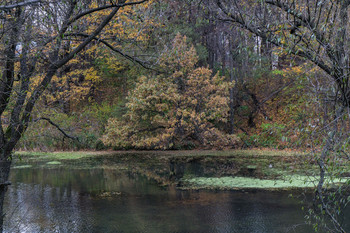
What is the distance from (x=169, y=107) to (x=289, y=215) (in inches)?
370

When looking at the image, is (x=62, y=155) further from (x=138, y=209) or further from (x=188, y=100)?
(x=138, y=209)

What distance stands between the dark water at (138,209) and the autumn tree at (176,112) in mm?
5093

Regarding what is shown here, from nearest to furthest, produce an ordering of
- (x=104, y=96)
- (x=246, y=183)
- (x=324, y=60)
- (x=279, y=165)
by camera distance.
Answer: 1. (x=324, y=60)
2. (x=246, y=183)
3. (x=279, y=165)
4. (x=104, y=96)

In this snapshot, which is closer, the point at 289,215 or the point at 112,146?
the point at 289,215

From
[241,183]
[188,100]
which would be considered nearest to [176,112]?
[188,100]

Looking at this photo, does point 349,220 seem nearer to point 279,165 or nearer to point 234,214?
point 234,214

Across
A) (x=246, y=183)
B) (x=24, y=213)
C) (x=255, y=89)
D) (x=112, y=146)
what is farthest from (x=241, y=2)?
(x=255, y=89)

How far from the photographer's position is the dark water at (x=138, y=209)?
6.43 metres

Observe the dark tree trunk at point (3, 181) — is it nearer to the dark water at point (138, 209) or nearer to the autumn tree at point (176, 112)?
the dark water at point (138, 209)

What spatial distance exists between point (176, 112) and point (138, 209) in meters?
8.14

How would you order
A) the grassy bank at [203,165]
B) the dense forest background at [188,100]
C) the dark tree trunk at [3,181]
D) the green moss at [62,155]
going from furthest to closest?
the dense forest background at [188,100], the green moss at [62,155], the grassy bank at [203,165], the dark tree trunk at [3,181]

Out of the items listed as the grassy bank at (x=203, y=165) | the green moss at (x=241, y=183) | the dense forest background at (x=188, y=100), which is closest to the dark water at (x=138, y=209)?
the green moss at (x=241, y=183)

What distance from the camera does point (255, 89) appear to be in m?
19.4

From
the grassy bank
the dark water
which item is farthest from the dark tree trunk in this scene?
the grassy bank
